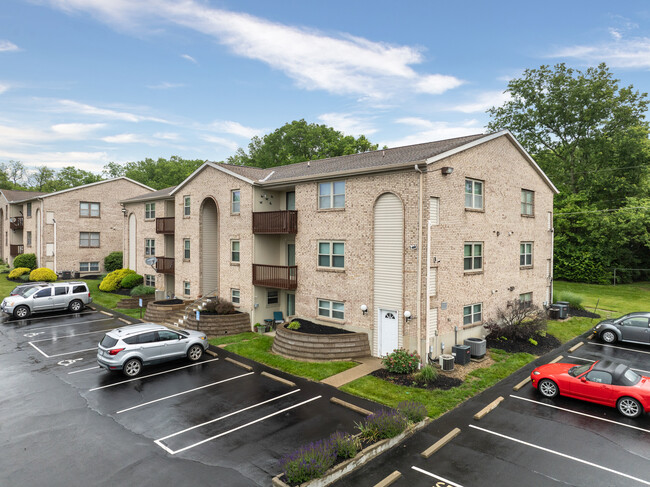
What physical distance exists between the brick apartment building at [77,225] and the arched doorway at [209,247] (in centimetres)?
2204

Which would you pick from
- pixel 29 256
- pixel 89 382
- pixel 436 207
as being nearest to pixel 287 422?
pixel 89 382

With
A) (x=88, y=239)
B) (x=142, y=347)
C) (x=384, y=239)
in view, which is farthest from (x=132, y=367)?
(x=88, y=239)

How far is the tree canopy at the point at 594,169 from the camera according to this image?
117ft

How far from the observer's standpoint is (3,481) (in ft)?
28.0

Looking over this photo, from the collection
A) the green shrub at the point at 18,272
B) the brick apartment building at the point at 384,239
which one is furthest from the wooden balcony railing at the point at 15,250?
the brick apartment building at the point at 384,239

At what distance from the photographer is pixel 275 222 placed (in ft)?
69.6

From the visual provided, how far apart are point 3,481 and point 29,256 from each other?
40470 millimetres

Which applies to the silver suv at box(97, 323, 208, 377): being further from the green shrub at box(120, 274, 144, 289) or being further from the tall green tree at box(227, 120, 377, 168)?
the tall green tree at box(227, 120, 377, 168)

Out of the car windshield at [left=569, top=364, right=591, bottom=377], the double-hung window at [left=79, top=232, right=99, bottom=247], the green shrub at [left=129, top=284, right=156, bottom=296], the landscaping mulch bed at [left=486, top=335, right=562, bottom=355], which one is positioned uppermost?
the double-hung window at [left=79, top=232, right=99, bottom=247]

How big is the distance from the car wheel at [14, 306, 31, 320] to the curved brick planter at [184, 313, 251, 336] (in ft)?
39.5

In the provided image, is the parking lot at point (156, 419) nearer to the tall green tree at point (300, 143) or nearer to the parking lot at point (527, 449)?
the parking lot at point (527, 449)

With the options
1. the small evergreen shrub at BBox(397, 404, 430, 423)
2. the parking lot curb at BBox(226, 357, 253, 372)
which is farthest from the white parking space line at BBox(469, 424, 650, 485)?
the parking lot curb at BBox(226, 357, 253, 372)

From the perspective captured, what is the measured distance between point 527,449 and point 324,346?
894 centimetres

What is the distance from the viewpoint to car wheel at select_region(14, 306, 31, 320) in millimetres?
25047
